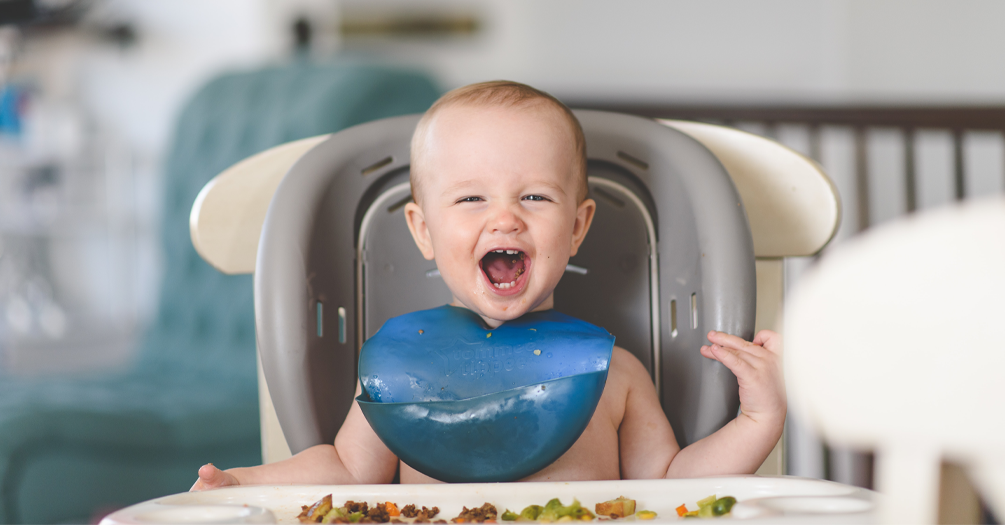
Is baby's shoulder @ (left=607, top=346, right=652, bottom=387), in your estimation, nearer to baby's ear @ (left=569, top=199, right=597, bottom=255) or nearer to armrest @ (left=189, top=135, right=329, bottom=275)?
baby's ear @ (left=569, top=199, right=597, bottom=255)

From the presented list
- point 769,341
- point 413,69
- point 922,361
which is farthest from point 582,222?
point 413,69

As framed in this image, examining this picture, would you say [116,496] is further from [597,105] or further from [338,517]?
[597,105]

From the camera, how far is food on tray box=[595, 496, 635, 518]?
414 mm

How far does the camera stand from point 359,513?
42cm

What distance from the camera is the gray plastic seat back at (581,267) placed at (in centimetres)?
58

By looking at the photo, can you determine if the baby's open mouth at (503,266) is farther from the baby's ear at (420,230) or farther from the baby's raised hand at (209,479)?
the baby's raised hand at (209,479)

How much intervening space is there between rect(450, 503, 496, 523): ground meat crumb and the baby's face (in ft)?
0.51

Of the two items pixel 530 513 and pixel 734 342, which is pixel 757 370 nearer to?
pixel 734 342

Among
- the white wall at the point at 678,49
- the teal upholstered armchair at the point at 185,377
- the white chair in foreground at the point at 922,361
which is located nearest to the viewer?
the white chair in foreground at the point at 922,361

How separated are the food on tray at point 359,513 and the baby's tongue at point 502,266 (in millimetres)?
180

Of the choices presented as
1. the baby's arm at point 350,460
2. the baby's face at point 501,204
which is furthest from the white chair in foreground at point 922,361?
the baby's arm at point 350,460

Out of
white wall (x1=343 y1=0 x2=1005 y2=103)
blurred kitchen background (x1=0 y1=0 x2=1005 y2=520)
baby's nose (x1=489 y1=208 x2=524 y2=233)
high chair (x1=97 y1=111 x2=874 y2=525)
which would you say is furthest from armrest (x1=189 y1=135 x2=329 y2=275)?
white wall (x1=343 y1=0 x2=1005 y2=103)

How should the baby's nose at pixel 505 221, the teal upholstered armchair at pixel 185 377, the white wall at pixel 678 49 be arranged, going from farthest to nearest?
the white wall at pixel 678 49 < the teal upholstered armchair at pixel 185 377 < the baby's nose at pixel 505 221

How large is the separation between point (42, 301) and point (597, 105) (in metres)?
1.89
